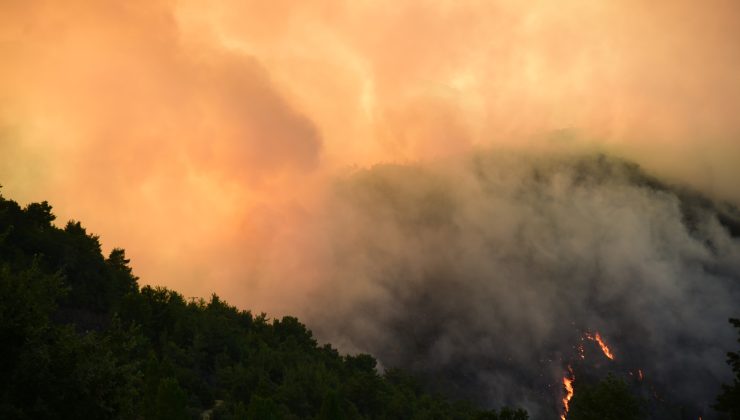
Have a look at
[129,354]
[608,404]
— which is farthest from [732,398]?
[129,354]

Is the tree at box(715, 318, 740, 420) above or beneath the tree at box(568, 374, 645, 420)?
beneath

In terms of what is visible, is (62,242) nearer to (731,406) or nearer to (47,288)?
(47,288)

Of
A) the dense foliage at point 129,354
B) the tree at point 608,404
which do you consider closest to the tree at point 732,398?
the tree at point 608,404

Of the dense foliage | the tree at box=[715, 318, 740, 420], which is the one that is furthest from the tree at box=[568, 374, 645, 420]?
the tree at box=[715, 318, 740, 420]

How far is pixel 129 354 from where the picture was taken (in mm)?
65125

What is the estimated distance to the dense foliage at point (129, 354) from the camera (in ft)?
82.9

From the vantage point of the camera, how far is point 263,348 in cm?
11869

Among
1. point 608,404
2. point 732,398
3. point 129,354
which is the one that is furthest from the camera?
point 608,404

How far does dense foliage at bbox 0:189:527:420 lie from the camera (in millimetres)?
25281

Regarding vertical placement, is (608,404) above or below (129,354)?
above

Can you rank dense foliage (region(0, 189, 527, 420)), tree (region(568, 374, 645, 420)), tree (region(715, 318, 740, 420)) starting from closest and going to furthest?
dense foliage (region(0, 189, 527, 420))
tree (region(715, 318, 740, 420))
tree (region(568, 374, 645, 420))

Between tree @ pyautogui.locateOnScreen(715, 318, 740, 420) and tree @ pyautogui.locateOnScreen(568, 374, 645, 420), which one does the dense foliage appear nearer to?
tree @ pyautogui.locateOnScreen(568, 374, 645, 420)

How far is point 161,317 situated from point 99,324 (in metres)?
14.2

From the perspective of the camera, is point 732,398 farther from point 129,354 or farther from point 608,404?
point 129,354
